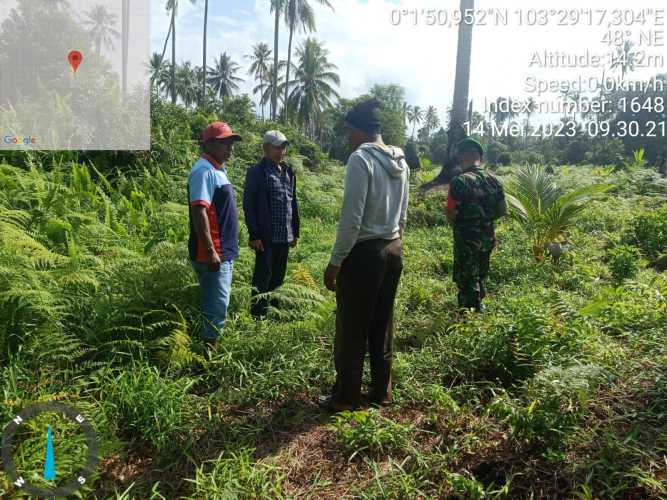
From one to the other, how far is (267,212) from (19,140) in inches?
253

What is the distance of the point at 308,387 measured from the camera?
11.5ft

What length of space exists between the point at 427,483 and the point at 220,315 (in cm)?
205

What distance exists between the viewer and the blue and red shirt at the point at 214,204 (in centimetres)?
346

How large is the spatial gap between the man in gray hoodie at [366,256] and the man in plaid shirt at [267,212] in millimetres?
1614

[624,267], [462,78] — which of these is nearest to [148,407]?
[624,267]

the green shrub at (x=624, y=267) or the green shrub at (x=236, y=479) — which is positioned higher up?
the green shrub at (x=624, y=267)

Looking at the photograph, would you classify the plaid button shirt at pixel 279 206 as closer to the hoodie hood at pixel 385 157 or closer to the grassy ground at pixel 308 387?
the grassy ground at pixel 308 387

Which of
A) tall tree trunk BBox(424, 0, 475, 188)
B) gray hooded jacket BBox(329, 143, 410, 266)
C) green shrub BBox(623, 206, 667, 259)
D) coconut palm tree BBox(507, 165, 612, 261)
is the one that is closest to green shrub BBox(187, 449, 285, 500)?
gray hooded jacket BBox(329, 143, 410, 266)

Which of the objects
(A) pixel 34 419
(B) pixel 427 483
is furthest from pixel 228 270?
(B) pixel 427 483

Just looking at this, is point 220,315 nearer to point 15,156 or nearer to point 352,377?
point 352,377

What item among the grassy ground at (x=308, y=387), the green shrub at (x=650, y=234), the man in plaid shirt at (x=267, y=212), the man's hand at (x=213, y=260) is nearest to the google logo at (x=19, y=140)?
the grassy ground at (x=308, y=387)

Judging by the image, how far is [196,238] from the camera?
3.54m

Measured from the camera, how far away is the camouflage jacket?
14.9 feet

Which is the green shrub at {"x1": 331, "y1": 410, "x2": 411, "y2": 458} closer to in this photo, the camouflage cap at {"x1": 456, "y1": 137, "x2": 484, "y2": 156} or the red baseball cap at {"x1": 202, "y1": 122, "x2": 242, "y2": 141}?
the red baseball cap at {"x1": 202, "y1": 122, "x2": 242, "y2": 141}
